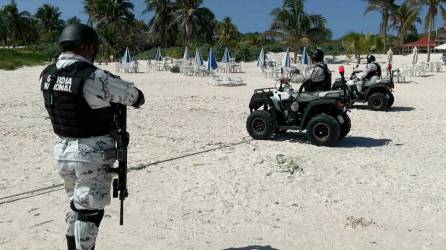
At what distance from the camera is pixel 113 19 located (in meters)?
59.1

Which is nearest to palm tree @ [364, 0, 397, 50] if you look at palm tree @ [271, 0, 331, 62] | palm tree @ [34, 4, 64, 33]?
palm tree @ [271, 0, 331, 62]

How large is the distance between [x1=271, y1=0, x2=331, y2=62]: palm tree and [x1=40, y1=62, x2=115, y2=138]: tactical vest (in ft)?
118

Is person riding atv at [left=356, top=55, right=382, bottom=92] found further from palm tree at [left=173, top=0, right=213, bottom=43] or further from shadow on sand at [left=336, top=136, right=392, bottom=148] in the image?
palm tree at [left=173, top=0, right=213, bottom=43]

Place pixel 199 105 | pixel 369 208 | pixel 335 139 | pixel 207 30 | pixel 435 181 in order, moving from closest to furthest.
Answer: pixel 369 208, pixel 435 181, pixel 335 139, pixel 199 105, pixel 207 30

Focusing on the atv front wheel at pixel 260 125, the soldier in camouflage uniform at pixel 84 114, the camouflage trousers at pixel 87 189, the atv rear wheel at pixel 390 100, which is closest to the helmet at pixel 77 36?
the soldier in camouflage uniform at pixel 84 114

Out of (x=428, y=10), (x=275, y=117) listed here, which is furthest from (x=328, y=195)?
(x=428, y=10)

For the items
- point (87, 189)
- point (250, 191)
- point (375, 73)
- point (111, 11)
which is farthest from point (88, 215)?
point (111, 11)

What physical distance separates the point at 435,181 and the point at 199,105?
8666mm

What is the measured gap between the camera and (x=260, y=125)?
28.4 feet

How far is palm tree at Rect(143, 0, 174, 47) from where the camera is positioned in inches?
2211

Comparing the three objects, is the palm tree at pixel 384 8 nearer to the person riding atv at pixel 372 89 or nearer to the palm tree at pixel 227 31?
the palm tree at pixel 227 31

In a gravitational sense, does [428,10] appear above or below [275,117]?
above

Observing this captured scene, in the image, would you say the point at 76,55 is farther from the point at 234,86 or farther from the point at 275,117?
the point at 234,86

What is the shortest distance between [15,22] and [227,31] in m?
44.2
